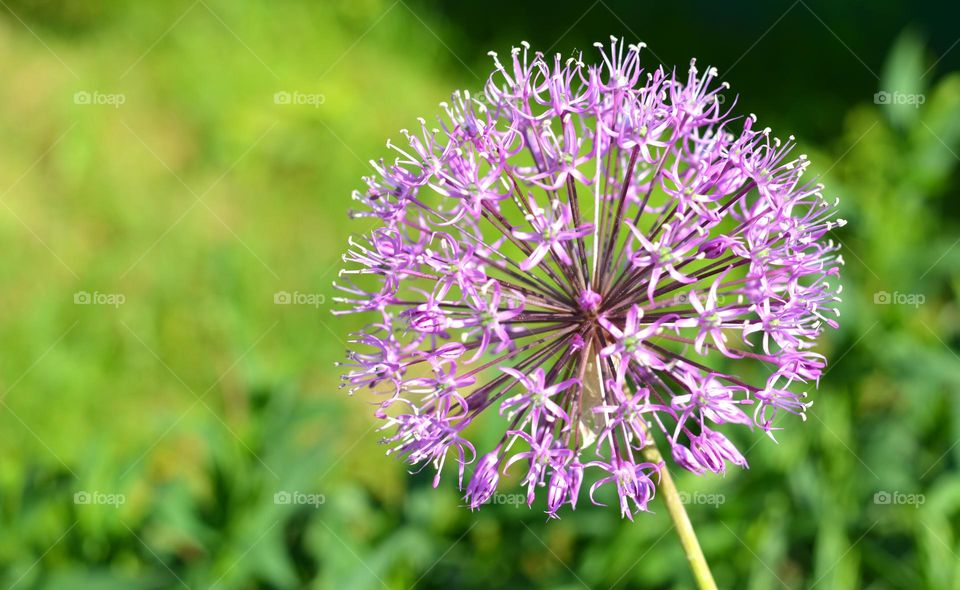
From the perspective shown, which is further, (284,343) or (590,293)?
(284,343)

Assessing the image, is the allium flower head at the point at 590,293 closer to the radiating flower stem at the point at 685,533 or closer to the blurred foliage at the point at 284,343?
the radiating flower stem at the point at 685,533

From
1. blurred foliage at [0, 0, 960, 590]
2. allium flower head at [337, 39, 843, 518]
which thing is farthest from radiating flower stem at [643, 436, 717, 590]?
blurred foliage at [0, 0, 960, 590]

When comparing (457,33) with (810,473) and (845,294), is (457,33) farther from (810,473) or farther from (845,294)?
(810,473)

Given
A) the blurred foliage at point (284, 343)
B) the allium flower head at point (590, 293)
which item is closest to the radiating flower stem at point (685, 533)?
the allium flower head at point (590, 293)

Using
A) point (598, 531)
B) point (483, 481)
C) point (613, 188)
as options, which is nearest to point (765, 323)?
point (613, 188)

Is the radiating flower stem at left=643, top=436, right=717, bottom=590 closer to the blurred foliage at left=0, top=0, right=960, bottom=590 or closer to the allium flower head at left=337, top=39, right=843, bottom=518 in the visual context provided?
the allium flower head at left=337, top=39, right=843, bottom=518

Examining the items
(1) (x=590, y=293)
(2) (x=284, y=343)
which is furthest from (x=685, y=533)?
(2) (x=284, y=343)

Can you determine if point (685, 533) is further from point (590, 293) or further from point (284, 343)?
point (284, 343)

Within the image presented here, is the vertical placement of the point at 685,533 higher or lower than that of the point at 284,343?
lower
